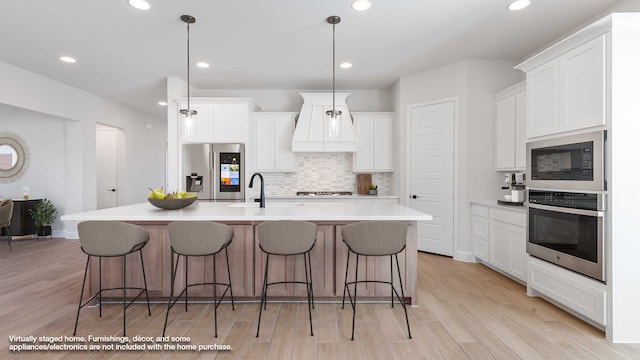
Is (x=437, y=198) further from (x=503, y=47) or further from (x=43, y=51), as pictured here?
(x=43, y=51)

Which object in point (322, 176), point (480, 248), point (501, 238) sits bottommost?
point (480, 248)

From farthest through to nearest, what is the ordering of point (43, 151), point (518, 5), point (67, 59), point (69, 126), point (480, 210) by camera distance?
point (43, 151)
point (69, 126)
point (67, 59)
point (480, 210)
point (518, 5)

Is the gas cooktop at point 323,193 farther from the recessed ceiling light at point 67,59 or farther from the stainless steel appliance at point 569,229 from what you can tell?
the recessed ceiling light at point 67,59

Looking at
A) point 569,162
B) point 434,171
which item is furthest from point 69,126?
point 569,162

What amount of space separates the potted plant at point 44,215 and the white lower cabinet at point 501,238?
23.3ft

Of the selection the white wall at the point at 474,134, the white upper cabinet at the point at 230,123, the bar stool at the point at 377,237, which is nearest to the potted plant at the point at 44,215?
the white upper cabinet at the point at 230,123

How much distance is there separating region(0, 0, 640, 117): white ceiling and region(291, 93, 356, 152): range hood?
378 mm

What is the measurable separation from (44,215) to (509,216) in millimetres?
7324

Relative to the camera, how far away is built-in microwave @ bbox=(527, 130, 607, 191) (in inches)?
89.0

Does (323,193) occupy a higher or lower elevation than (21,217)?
higher

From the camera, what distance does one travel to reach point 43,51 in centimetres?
394

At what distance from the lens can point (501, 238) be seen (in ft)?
11.9

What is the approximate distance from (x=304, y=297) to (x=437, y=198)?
266 centimetres

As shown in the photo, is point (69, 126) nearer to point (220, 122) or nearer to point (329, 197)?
point (220, 122)
